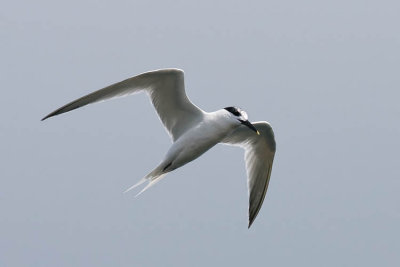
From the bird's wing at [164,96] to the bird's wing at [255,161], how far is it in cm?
143

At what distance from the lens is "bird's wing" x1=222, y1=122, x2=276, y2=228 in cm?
1341

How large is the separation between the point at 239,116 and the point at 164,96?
120cm

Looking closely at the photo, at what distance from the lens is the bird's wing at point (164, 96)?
11.2m

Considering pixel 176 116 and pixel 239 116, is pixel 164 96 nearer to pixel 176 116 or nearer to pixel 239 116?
pixel 176 116

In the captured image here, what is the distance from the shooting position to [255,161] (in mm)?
13547

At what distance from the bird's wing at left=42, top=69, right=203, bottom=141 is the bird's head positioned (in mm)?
493

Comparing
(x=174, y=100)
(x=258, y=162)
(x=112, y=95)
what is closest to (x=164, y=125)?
(x=174, y=100)

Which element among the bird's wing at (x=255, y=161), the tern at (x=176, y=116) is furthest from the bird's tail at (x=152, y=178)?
the bird's wing at (x=255, y=161)

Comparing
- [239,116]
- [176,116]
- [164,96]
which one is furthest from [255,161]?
[164,96]

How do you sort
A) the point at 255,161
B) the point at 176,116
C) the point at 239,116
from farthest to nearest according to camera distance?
1. the point at 255,161
2. the point at 176,116
3. the point at 239,116

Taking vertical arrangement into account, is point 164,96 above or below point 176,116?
above

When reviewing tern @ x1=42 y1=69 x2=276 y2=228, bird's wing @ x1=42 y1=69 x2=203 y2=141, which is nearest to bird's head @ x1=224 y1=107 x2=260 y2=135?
tern @ x1=42 y1=69 x2=276 y2=228

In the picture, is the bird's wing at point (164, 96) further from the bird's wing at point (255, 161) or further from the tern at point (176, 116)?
the bird's wing at point (255, 161)

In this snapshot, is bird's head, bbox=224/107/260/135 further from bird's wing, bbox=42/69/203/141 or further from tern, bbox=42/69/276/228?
bird's wing, bbox=42/69/203/141
